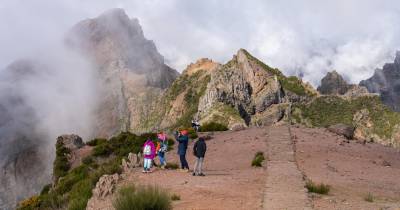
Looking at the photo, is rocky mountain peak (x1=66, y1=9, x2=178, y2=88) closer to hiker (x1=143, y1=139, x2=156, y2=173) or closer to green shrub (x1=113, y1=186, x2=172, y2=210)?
hiker (x1=143, y1=139, x2=156, y2=173)

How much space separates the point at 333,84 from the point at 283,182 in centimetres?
14154


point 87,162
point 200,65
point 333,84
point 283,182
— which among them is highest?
point 200,65

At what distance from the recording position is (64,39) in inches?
7869

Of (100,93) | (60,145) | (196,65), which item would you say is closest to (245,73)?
(196,65)

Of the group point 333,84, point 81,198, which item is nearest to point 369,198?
point 81,198

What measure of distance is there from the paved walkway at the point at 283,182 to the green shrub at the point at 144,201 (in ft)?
11.1

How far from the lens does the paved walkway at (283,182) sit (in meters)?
17.0

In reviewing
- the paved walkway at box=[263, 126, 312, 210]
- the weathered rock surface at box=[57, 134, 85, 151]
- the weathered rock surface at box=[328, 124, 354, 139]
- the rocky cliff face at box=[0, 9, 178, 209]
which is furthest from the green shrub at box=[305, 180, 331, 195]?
the rocky cliff face at box=[0, 9, 178, 209]

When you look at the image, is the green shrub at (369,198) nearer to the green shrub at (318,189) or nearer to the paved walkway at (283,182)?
the green shrub at (318,189)

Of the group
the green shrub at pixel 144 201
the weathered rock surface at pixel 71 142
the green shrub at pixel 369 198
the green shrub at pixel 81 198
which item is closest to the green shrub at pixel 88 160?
the weathered rock surface at pixel 71 142

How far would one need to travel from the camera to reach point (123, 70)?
180 meters

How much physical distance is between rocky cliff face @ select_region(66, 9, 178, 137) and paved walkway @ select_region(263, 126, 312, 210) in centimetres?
11537

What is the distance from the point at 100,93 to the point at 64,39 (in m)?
35.7

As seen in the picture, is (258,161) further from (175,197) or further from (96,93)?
(96,93)
